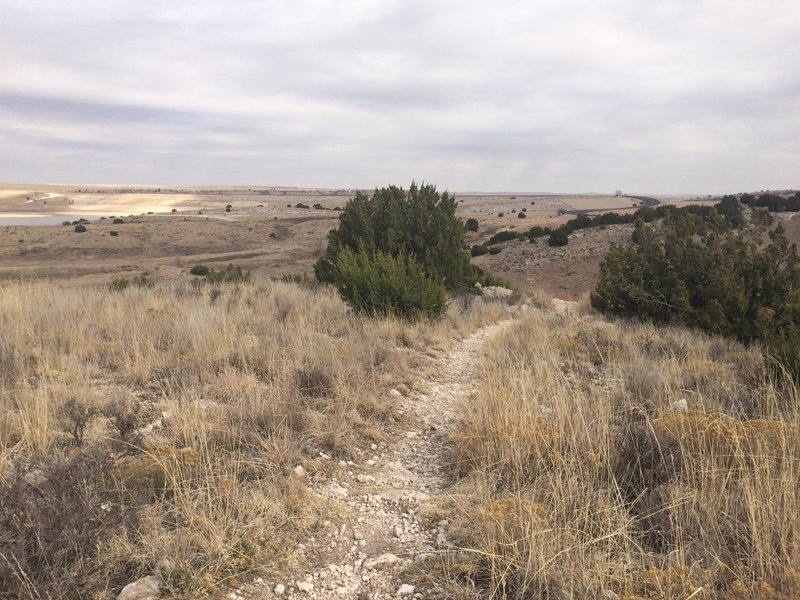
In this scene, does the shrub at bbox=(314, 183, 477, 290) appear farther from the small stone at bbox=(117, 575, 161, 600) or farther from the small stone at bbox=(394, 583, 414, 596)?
the small stone at bbox=(117, 575, 161, 600)

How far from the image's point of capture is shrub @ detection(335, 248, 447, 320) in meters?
9.05

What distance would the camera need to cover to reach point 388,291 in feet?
29.9

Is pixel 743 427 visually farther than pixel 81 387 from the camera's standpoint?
No

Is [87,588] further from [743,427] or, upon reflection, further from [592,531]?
[743,427]

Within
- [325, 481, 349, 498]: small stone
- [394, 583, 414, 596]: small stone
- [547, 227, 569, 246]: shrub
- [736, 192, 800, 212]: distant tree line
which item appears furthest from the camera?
[736, 192, 800, 212]: distant tree line

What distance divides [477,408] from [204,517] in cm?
244

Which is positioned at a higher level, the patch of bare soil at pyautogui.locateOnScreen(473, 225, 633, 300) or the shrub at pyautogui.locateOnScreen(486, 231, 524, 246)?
the shrub at pyautogui.locateOnScreen(486, 231, 524, 246)

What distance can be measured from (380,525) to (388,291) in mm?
6229

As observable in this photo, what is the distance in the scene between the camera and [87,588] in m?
2.19

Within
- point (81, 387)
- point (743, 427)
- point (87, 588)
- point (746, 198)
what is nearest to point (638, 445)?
point (743, 427)

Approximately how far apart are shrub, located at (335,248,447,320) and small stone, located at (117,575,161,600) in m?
6.63

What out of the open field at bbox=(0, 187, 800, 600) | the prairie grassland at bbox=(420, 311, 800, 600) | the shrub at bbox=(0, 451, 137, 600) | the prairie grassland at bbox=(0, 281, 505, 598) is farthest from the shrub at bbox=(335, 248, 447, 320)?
the shrub at bbox=(0, 451, 137, 600)

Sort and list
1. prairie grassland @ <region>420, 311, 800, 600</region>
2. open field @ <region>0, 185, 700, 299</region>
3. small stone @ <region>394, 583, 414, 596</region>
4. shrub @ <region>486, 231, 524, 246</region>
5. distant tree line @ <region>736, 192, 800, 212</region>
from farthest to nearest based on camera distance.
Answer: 1. shrub @ <region>486, 231, 524, 246</region>
2. distant tree line @ <region>736, 192, 800, 212</region>
3. open field @ <region>0, 185, 700, 299</region>
4. small stone @ <region>394, 583, 414, 596</region>
5. prairie grassland @ <region>420, 311, 800, 600</region>

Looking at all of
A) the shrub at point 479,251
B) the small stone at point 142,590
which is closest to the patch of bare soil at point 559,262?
the shrub at point 479,251
